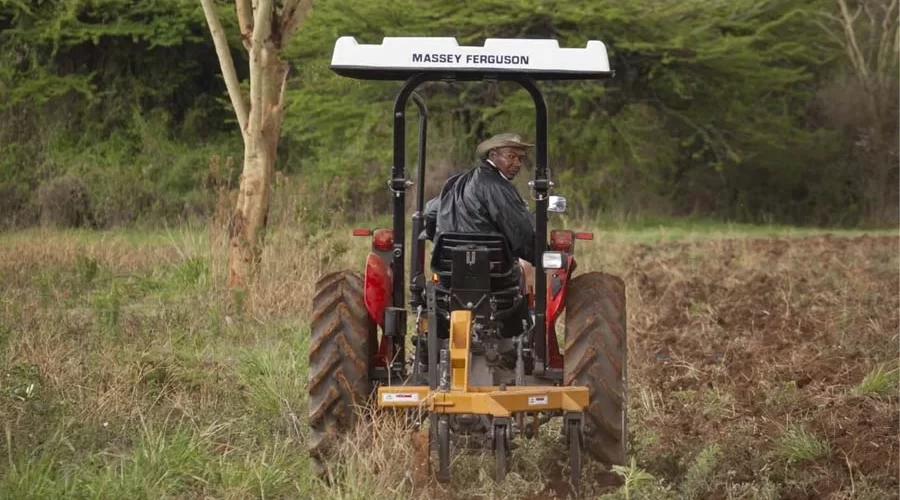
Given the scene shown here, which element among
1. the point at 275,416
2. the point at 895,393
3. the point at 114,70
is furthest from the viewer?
the point at 114,70

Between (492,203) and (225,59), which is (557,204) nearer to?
(492,203)

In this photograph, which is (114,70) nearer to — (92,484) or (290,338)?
(290,338)

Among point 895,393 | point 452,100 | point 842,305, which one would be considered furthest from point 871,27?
point 895,393

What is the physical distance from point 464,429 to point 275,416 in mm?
1924

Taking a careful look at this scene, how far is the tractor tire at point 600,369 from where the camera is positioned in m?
7.71

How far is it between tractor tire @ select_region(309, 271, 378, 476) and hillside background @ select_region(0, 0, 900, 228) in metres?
17.5

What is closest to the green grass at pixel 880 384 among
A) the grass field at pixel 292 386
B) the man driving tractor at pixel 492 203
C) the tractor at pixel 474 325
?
the grass field at pixel 292 386

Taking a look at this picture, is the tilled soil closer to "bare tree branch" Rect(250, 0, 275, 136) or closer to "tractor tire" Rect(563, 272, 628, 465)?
"tractor tire" Rect(563, 272, 628, 465)

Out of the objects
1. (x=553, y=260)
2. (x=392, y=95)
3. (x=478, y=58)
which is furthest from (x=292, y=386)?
(x=392, y=95)

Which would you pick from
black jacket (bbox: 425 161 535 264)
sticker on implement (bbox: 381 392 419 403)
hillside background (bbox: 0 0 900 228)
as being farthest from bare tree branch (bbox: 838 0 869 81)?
sticker on implement (bbox: 381 392 419 403)

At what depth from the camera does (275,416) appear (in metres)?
8.95

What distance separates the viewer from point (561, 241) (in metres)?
7.98

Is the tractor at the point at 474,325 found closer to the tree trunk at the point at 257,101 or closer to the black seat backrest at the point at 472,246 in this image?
the black seat backrest at the point at 472,246

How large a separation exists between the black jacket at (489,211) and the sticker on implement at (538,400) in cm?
79
